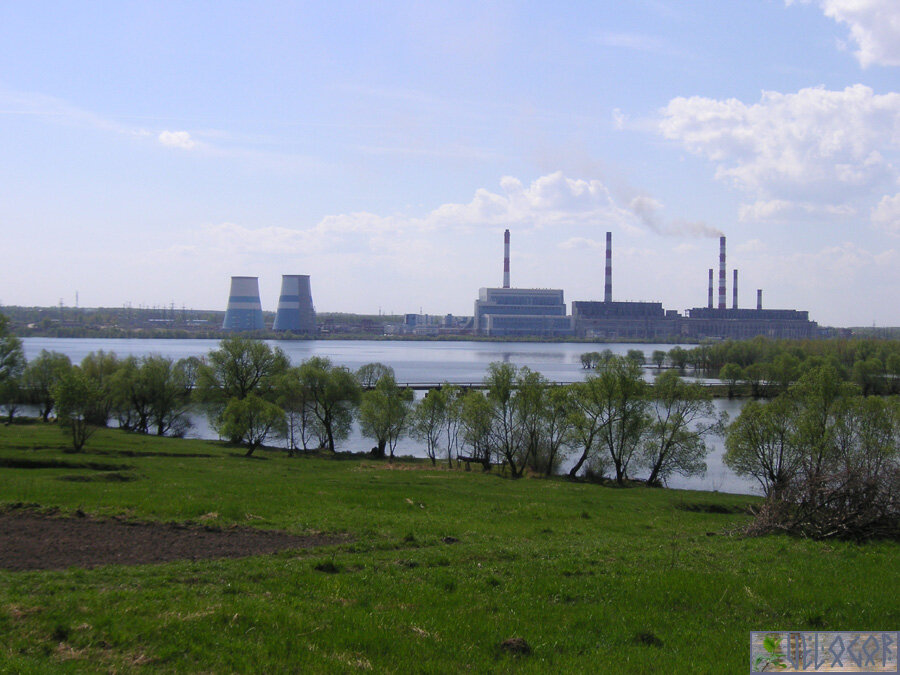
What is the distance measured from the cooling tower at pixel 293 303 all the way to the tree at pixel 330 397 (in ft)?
441

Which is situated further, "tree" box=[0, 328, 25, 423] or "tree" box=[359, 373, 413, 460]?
"tree" box=[359, 373, 413, 460]

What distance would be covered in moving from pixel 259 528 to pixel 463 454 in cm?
3042

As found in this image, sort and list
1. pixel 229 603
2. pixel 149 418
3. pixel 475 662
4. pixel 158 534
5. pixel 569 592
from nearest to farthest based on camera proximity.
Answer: pixel 475 662 < pixel 229 603 < pixel 569 592 < pixel 158 534 < pixel 149 418

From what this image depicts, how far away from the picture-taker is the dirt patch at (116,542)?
9992 mm

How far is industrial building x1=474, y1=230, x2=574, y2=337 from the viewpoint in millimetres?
194250

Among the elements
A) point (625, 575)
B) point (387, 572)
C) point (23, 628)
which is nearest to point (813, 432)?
point (625, 575)

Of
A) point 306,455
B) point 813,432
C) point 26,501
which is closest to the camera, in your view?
point 26,501

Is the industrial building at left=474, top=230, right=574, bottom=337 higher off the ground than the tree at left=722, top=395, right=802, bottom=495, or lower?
higher

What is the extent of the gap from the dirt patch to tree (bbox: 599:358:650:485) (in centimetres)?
2403

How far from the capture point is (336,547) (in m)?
11.1

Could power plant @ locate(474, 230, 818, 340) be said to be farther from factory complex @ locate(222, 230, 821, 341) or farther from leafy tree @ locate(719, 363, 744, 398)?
leafy tree @ locate(719, 363, 744, 398)

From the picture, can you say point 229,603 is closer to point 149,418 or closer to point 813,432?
point 813,432

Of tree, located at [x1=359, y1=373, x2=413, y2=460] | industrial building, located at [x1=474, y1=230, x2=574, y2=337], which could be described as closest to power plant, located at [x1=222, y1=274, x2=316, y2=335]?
industrial building, located at [x1=474, y1=230, x2=574, y2=337]

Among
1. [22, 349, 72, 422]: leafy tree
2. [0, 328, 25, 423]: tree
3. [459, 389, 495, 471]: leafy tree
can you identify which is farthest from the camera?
[22, 349, 72, 422]: leafy tree
